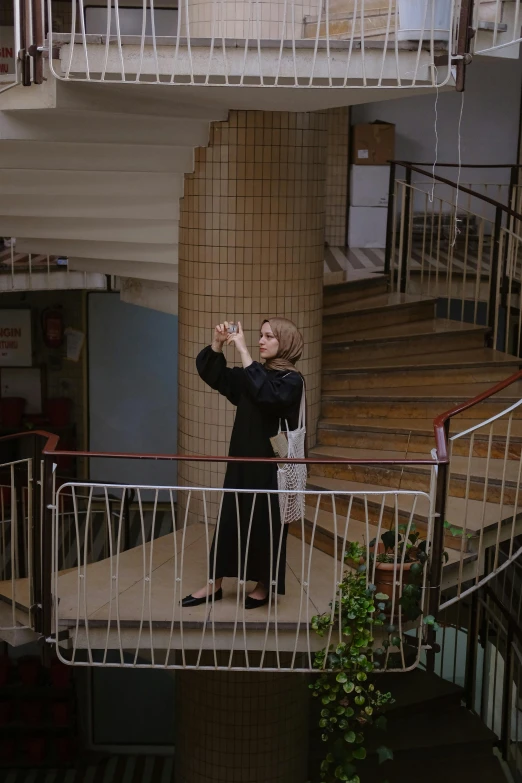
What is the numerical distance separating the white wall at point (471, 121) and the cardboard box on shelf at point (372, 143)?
25 centimetres

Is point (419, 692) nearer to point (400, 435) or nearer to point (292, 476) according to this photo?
point (400, 435)

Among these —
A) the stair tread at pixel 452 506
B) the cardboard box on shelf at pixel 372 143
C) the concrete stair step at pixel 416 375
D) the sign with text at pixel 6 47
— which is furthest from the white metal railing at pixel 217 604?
the sign with text at pixel 6 47

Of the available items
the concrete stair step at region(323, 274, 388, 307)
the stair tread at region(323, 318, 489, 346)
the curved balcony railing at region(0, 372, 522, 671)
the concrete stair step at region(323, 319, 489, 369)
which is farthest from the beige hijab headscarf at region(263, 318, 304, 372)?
the concrete stair step at region(323, 274, 388, 307)

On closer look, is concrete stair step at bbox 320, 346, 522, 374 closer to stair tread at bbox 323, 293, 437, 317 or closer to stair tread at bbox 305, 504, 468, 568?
stair tread at bbox 323, 293, 437, 317

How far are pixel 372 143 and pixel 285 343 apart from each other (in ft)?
18.3

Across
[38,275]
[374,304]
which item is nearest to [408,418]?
[374,304]

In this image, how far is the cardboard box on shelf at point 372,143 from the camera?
912cm

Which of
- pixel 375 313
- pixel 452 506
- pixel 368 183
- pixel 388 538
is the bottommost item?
pixel 452 506

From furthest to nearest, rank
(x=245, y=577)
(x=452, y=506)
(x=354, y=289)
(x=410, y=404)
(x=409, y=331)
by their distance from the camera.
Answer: (x=354, y=289) < (x=409, y=331) < (x=410, y=404) < (x=452, y=506) < (x=245, y=577)

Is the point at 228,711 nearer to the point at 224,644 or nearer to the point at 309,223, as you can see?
the point at 224,644

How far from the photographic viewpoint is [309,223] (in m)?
5.48

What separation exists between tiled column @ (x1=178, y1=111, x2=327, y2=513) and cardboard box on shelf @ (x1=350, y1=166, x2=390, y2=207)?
3.71m

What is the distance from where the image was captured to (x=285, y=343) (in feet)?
13.5

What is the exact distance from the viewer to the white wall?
9.35m
